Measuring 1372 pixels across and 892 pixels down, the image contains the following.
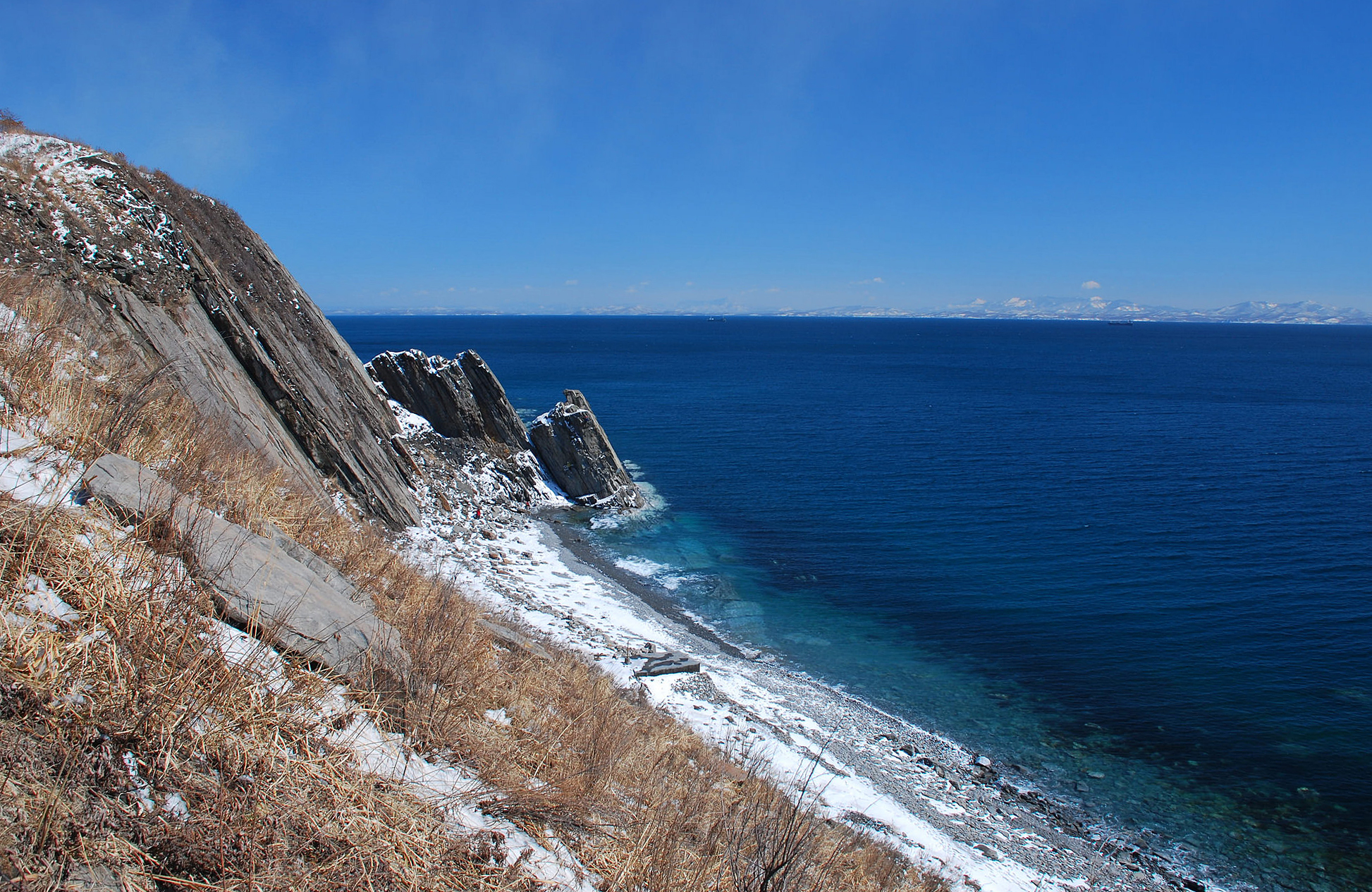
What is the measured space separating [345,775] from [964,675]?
20.5 m

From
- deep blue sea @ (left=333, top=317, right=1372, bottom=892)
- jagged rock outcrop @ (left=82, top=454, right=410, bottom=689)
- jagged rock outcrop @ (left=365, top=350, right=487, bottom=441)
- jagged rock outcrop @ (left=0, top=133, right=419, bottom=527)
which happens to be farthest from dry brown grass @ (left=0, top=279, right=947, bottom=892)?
jagged rock outcrop @ (left=365, top=350, right=487, bottom=441)

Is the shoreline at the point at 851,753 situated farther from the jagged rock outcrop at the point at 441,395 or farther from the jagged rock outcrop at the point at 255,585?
the jagged rock outcrop at the point at 441,395

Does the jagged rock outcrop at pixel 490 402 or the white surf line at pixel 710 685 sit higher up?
the jagged rock outcrop at pixel 490 402

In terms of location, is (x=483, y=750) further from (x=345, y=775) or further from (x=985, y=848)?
(x=985, y=848)

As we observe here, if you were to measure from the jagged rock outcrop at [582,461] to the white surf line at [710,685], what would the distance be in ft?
22.9

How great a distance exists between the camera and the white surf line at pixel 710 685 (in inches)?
531

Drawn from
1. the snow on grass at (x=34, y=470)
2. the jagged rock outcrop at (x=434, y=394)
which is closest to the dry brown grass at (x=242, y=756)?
the snow on grass at (x=34, y=470)

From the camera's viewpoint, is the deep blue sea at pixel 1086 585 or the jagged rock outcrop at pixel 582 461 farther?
the jagged rock outcrop at pixel 582 461

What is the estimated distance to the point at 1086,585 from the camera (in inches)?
1064

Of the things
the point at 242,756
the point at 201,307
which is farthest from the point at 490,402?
the point at 242,756

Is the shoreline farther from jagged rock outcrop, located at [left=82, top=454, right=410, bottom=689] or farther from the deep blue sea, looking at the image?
jagged rock outcrop, located at [left=82, top=454, right=410, bottom=689]

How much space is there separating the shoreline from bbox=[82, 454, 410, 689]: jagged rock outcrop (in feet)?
10.9

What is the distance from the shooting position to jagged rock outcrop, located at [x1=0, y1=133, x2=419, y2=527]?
52.3 feet

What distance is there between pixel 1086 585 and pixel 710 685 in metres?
17.0
